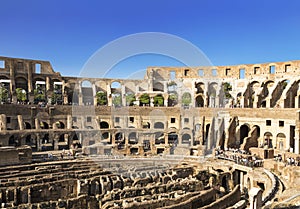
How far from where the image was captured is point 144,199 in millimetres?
15891

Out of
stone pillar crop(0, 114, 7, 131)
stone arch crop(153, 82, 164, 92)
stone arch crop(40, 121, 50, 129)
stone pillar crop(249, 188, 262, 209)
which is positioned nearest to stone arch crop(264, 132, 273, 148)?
stone arch crop(153, 82, 164, 92)

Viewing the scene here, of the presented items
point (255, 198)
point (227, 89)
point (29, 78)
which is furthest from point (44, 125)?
point (255, 198)

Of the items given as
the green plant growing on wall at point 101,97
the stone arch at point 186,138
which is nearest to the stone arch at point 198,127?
the stone arch at point 186,138

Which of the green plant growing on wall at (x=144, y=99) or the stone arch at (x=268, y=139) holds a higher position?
the green plant growing on wall at (x=144, y=99)

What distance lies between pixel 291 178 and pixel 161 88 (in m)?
29.5

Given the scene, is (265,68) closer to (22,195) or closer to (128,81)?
(128,81)

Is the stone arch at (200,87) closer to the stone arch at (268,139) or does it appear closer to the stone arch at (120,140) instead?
the stone arch at (268,139)

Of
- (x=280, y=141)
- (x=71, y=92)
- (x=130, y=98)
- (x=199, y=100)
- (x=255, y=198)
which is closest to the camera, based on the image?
(x=255, y=198)

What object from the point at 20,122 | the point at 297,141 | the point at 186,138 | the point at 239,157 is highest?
the point at 20,122

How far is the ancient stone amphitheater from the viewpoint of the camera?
1781 cm

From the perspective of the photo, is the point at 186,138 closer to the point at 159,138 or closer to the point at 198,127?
the point at 198,127

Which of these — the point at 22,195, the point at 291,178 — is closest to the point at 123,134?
the point at 22,195

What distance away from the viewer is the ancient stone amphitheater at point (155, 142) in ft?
58.4

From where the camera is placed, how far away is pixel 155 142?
116ft
